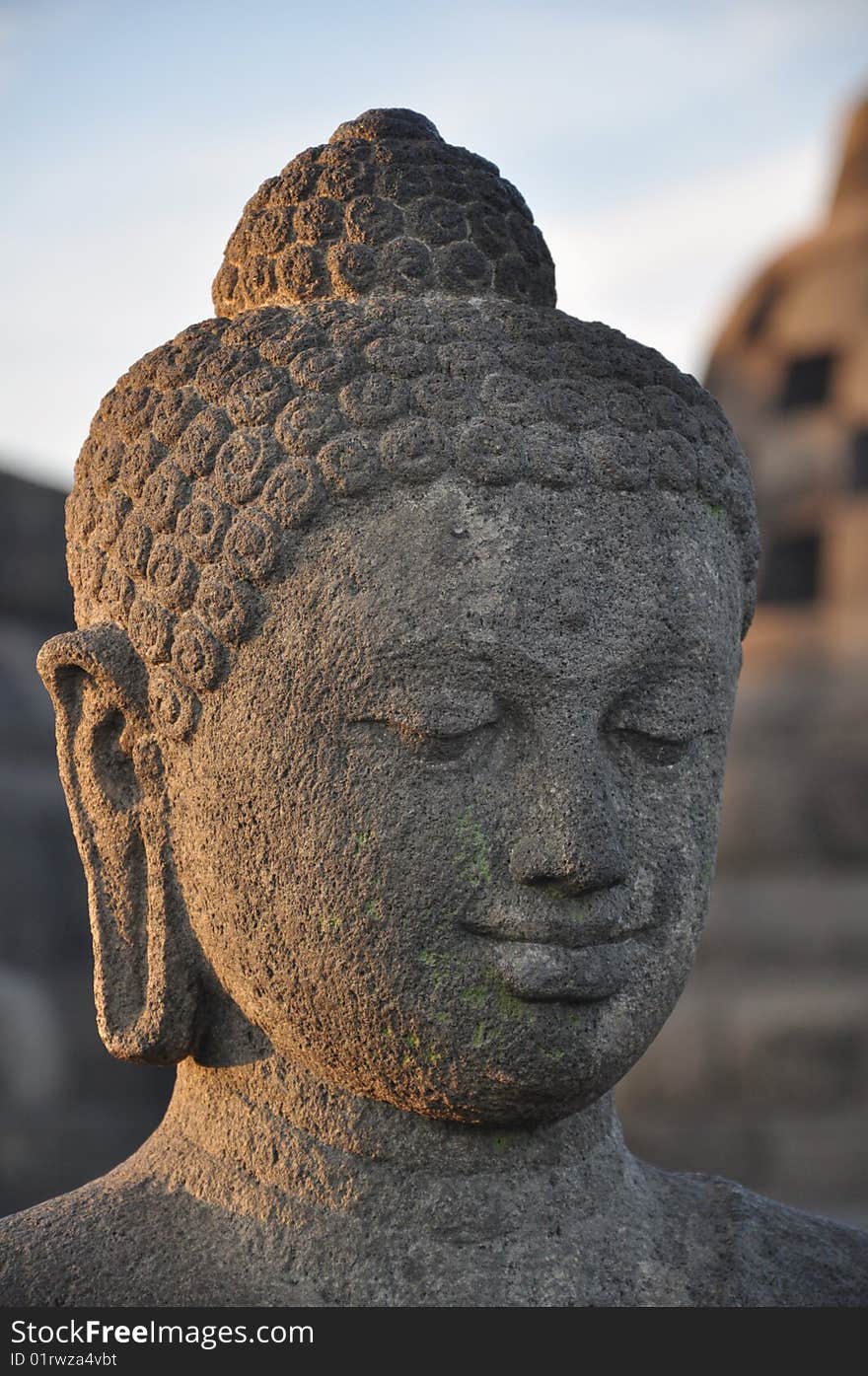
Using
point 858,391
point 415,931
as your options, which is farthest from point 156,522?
point 858,391

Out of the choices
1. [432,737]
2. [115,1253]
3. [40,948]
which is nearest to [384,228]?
[432,737]

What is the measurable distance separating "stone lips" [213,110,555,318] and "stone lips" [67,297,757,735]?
73 millimetres

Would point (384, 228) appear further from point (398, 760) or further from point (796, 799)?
point (796, 799)

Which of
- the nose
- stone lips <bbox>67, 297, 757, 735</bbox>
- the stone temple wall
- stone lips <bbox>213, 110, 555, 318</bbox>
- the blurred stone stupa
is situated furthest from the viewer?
the blurred stone stupa

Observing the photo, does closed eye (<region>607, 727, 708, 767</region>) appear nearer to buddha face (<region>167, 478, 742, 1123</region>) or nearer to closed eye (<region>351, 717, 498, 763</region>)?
buddha face (<region>167, 478, 742, 1123</region>)

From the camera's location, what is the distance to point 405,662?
2.27 meters

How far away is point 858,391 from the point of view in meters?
12.3

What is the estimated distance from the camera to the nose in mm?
2246

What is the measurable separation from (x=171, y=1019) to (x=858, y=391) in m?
10.7

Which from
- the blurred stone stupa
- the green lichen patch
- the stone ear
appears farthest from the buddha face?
the blurred stone stupa

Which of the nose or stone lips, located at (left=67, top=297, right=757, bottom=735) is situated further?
stone lips, located at (left=67, top=297, right=757, bottom=735)

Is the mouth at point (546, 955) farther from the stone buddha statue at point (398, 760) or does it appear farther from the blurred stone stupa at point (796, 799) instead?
the blurred stone stupa at point (796, 799)

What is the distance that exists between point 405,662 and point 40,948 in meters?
6.79

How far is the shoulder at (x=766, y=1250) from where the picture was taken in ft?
8.43
